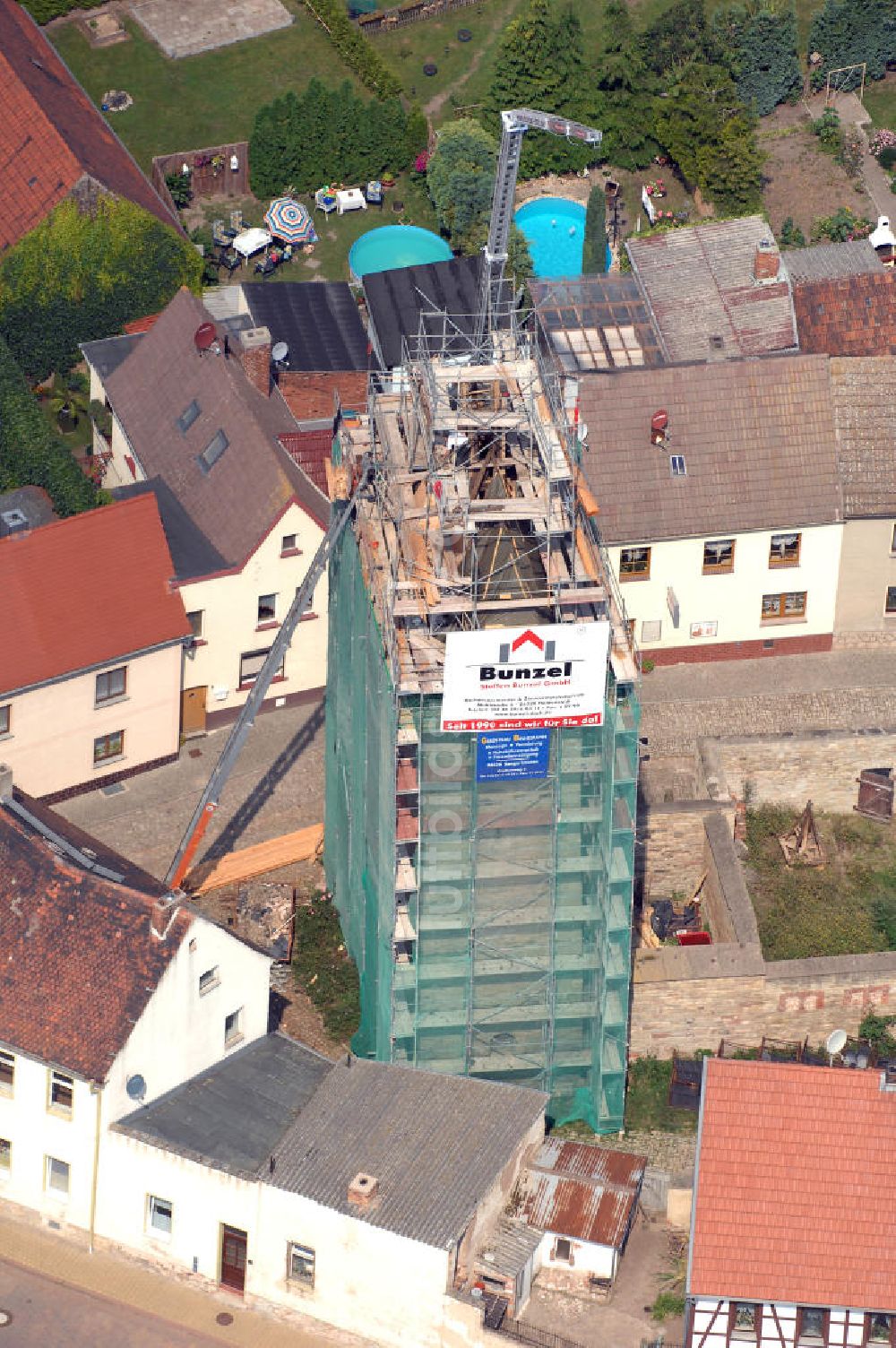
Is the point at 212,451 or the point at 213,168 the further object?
the point at 213,168

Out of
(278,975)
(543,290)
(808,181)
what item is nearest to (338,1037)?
(278,975)

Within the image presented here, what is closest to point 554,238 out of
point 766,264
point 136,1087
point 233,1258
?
point 766,264

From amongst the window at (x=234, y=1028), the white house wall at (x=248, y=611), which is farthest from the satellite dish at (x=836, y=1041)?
the white house wall at (x=248, y=611)

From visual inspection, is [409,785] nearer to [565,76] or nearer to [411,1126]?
[411,1126]

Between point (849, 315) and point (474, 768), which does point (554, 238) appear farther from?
point (474, 768)

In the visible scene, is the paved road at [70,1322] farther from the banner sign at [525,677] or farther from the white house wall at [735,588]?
the white house wall at [735,588]
